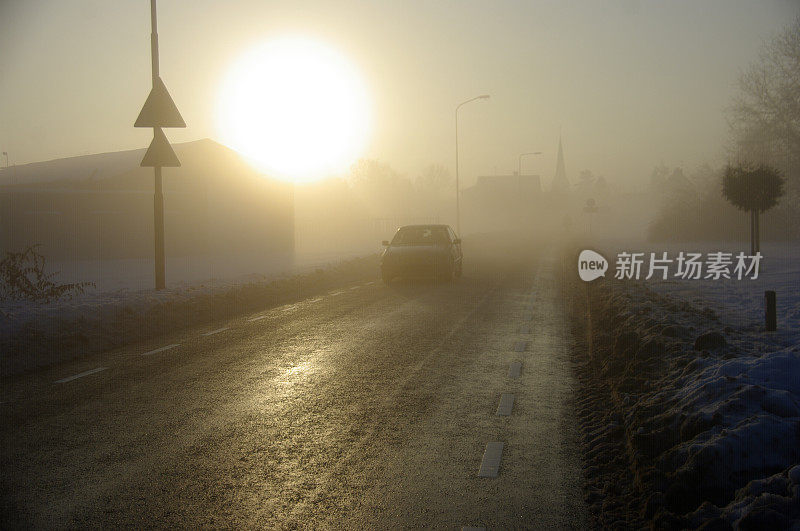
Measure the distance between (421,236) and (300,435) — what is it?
50.7ft

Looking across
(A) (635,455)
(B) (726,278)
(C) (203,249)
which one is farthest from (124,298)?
(C) (203,249)

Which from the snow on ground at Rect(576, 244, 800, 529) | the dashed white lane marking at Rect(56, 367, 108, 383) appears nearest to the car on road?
the snow on ground at Rect(576, 244, 800, 529)

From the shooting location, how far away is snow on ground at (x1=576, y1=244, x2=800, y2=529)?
150 inches

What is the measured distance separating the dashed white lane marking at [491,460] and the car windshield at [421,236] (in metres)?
14.8

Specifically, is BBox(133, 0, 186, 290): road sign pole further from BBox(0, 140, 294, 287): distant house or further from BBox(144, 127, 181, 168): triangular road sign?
BBox(0, 140, 294, 287): distant house

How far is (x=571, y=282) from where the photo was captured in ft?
66.3

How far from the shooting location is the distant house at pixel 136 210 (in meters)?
35.8

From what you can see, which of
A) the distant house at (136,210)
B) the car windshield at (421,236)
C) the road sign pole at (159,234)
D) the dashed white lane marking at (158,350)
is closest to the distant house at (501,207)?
the distant house at (136,210)

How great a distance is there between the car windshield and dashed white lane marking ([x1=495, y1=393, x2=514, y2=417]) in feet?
43.3

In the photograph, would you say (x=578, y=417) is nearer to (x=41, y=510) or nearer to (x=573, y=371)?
(x=573, y=371)

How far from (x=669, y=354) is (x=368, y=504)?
4952 millimetres

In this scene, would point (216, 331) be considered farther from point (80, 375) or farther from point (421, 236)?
point (421, 236)

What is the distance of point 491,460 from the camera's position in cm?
499

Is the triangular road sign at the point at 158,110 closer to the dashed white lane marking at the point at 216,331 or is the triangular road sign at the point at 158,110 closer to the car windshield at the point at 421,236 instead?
the dashed white lane marking at the point at 216,331
